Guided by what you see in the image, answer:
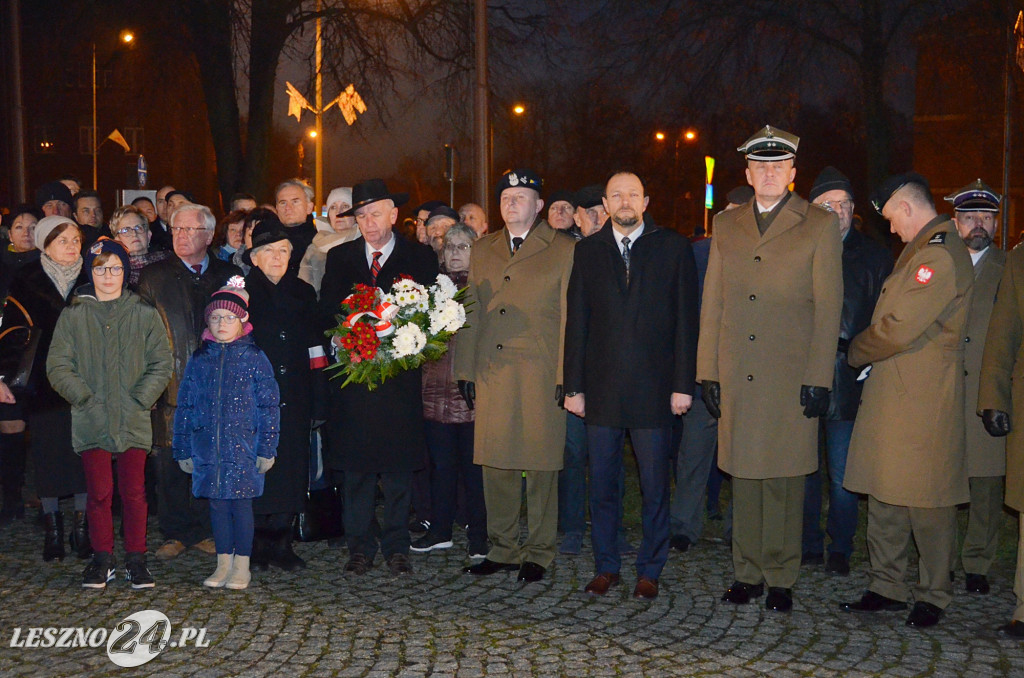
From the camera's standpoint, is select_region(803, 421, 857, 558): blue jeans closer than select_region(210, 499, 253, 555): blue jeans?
No

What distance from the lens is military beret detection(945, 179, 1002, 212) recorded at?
6949 mm

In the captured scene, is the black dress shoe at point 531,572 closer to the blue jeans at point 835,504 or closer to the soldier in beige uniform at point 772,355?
the soldier in beige uniform at point 772,355

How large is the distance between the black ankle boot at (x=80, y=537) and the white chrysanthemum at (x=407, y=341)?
8.53ft

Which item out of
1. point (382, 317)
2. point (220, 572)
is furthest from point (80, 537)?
point (382, 317)

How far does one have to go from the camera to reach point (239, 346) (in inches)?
265

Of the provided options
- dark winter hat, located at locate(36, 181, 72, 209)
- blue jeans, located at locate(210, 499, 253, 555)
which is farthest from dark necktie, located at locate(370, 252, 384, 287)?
dark winter hat, located at locate(36, 181, 72, 209)

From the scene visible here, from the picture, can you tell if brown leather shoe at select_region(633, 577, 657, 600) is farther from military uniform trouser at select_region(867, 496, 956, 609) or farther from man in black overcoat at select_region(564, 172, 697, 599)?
military uniform trouser at select_region(867, 496, 956, 609)

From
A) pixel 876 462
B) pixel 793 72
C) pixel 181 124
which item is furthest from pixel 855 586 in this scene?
pixel 181 124

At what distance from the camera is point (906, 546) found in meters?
6.24

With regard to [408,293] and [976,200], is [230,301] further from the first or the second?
[976,200]

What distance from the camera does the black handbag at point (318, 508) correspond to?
25.2ft

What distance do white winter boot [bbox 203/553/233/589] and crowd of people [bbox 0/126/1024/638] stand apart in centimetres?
2

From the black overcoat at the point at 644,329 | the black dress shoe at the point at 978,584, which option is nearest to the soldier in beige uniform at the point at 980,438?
the black dress shoe at the point at 978,584

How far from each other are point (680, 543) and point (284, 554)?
2.64 m
